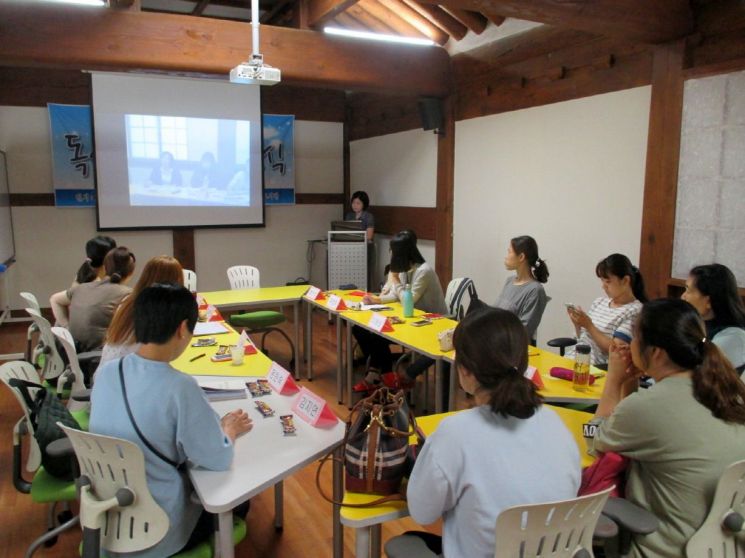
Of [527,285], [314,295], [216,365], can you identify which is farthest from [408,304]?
[216,365]

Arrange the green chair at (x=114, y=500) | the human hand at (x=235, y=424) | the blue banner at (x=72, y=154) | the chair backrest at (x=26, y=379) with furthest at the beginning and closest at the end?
1. the blue banner at (x=72, y=154)
2. the chair backrest at (x=26, y=379)
3. the human hand at (x=235, y=424)
4. the green chair at (x=114, y=500)

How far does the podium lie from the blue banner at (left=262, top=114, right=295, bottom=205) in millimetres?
1132

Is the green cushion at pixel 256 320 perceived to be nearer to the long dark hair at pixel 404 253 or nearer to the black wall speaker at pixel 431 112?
the long dark hair at pixel 404 253

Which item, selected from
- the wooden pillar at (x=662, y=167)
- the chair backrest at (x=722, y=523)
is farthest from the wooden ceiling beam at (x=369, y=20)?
the chair backrest at (x=722, y=523)

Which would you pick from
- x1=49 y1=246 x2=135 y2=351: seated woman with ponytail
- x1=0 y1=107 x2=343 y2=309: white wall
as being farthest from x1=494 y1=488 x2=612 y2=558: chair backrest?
x1=0 y1=107 x2=343 y2=309: white wall

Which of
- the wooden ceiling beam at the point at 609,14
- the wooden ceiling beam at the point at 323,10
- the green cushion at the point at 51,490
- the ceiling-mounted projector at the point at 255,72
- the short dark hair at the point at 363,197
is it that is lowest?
the green cushion at the point at 51,490

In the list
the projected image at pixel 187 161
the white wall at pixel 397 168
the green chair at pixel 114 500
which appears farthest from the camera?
the projected image at pixel 187 161

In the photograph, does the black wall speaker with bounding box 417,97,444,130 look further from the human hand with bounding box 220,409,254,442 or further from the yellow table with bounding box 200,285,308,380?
the human hand with bounding box 220,409,254,442

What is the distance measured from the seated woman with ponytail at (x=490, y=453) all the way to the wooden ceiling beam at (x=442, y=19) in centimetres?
455

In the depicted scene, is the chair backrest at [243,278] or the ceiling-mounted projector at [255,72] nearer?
the ceiling-mounted projector at [255,72]

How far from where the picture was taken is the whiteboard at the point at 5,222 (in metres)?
5.49

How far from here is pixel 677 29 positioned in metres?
3.30

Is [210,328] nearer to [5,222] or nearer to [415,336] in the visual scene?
[415,336]

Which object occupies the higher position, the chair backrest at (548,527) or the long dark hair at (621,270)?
the long dark hair at (621,270)
